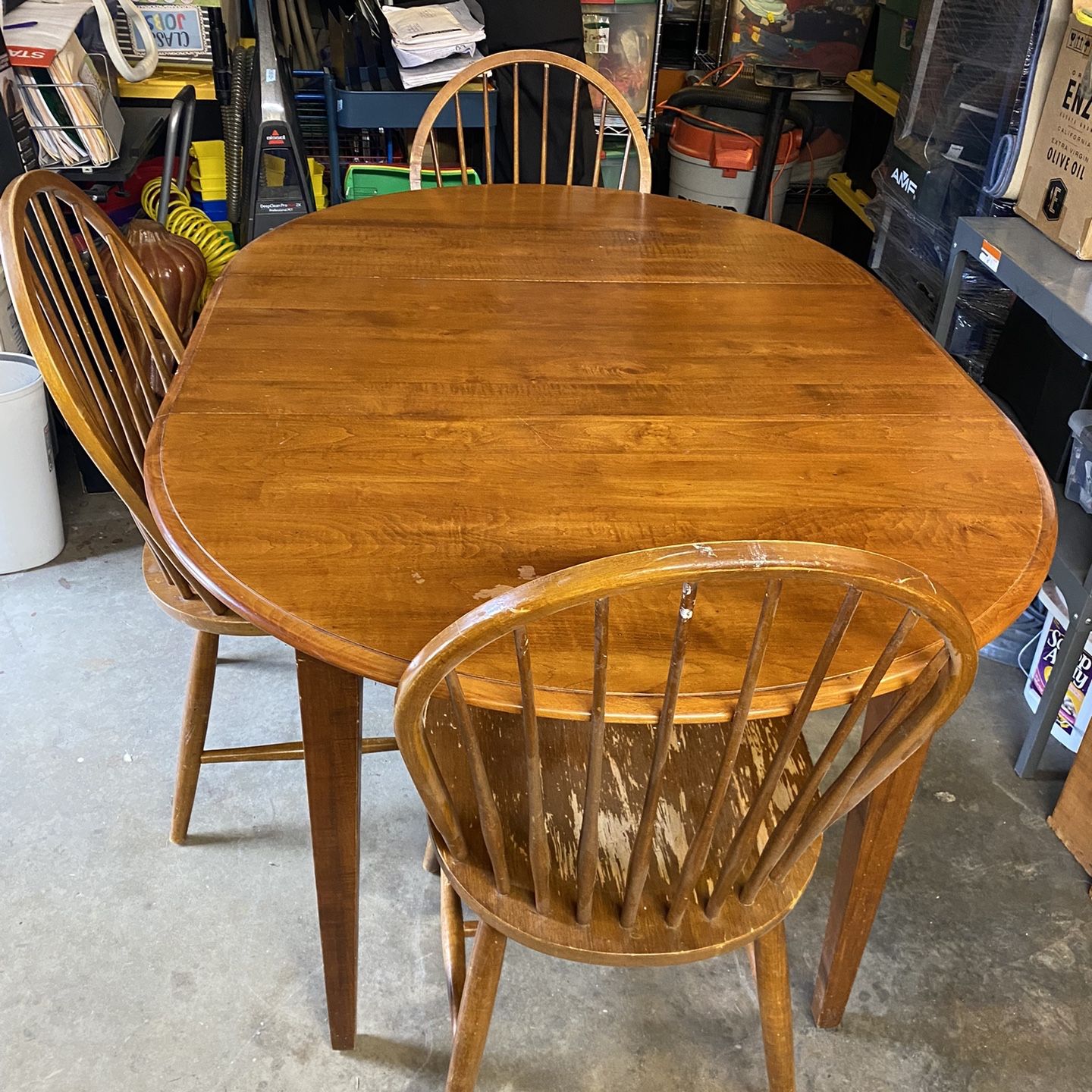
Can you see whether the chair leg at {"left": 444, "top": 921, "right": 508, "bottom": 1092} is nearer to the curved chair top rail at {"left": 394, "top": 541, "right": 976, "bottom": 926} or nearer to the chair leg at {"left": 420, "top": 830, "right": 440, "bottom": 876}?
the curved chair top rail at {"left": 394, "top": 541, "right": 976, "bottom": 926}

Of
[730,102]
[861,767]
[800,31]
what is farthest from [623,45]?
[861,767]

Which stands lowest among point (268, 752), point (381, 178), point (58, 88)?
point (268, 752)

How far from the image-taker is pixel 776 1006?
123cm

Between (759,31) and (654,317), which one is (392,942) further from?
(759,31)

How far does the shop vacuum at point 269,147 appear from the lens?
2.67 metres

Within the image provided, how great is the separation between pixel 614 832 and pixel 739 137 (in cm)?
280

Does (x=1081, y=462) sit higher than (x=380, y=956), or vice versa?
(x=1081, y=462)

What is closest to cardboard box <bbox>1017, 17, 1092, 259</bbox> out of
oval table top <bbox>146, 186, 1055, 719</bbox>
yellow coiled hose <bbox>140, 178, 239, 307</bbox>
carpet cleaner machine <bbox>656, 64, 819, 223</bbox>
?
oval table top <bbox>146, 186, 1055, 719</bbox>

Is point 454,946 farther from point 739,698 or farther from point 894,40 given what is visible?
point 894,40

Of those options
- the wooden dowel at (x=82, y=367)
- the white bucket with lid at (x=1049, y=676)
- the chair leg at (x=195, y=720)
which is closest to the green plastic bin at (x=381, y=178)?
the wooden dowel at (x=82, y=367)

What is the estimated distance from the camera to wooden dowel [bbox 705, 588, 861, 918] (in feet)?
2.60

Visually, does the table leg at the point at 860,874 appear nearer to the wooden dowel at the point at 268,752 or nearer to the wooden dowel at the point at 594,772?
the wooden dowel at the point at 594,772

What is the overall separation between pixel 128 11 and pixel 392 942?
222cm

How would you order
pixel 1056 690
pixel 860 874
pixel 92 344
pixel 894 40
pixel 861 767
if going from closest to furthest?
pixel 861 767
pixel 860 874
pixel 92 344
pixel 1056 690
pixel 894 40
